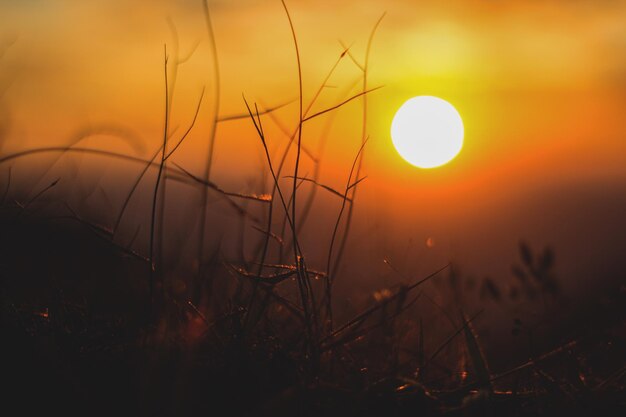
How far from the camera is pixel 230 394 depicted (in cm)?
130

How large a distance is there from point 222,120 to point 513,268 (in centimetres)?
89

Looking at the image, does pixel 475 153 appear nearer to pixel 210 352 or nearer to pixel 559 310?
pixel 559 310

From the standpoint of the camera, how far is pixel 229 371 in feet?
4.38

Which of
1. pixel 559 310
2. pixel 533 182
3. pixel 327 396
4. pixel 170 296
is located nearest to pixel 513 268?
pixel 559 310

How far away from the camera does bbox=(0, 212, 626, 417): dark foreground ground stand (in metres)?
1.26

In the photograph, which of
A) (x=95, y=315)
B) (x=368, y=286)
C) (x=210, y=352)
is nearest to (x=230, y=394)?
(x=210, y=352)

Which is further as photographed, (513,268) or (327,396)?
(513,268)

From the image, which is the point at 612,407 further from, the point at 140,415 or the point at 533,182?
the point at 533,182

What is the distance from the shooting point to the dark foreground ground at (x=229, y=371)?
1.26 meters

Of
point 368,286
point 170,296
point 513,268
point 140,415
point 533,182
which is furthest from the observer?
point 533,182

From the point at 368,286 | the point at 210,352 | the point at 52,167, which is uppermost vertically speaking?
the point at 52,167

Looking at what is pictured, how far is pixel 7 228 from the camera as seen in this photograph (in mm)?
1735

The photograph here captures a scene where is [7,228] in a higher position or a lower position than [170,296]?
higher

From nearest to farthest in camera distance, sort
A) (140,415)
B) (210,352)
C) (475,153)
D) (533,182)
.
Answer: (140,415), (210,352), (533,182), (475,153)
